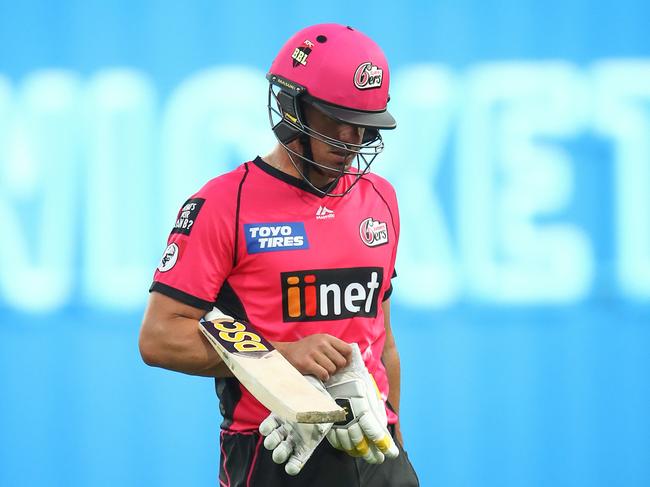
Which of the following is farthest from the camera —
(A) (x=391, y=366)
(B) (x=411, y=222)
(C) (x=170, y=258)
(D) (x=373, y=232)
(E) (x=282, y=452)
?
(B) (x=411, y=222)

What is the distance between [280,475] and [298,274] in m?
0.37

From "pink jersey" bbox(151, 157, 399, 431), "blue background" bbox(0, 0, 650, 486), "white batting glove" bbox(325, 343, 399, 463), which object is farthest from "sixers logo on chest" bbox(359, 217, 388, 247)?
"blue background" bbox(0, 0, 650, 486)

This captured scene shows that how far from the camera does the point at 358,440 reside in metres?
1.87

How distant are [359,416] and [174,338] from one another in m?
0.36

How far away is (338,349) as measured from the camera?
1.87m

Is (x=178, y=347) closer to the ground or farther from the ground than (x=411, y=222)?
closer to the ground

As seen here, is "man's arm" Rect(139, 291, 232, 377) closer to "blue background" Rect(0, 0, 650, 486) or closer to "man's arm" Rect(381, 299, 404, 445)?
"man's arm" Rect(381, 299, 404, 445)

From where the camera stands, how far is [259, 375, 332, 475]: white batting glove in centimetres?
184

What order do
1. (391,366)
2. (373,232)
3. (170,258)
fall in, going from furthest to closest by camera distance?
(391,366)
(373,232)
(170,258)

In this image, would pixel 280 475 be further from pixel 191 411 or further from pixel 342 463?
pixel 191 411

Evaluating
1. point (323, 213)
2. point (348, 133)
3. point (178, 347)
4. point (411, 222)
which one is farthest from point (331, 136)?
point (411, 222)

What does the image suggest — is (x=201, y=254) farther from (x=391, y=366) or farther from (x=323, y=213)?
(x=391, y=366)

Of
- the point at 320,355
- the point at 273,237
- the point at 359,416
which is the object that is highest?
the point at 273,237

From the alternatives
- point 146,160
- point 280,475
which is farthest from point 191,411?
point 280,475
